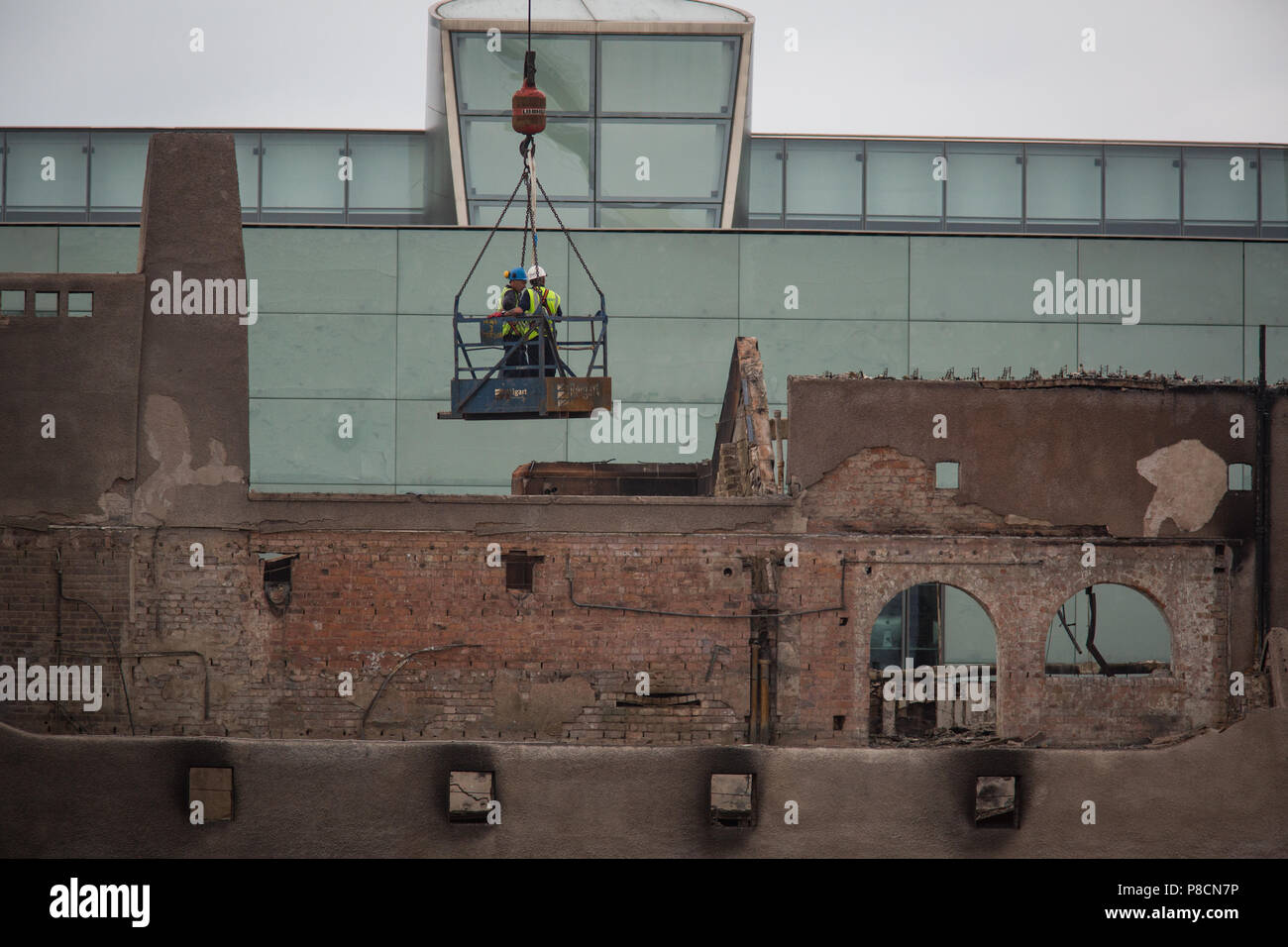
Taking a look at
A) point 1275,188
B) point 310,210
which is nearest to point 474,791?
point 310,210

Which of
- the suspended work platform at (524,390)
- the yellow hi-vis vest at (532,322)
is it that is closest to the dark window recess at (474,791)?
the suspended work platform at (524,390)

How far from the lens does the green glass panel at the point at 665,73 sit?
80.7 feet

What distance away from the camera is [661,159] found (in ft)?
81.8

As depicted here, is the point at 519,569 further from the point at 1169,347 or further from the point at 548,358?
the point at 1169,347

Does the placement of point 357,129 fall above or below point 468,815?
above

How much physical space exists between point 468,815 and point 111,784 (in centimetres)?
368

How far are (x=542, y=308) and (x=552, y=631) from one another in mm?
3671

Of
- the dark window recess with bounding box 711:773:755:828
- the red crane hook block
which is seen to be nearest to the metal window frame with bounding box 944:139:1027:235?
the red crane hook block

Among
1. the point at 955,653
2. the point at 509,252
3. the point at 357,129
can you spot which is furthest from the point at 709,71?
the point at 955,653

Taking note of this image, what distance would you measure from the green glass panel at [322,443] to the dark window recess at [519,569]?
10.3 metres

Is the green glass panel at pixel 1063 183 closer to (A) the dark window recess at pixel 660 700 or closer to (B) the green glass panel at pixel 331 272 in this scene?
(B) the green glass panel at pixel 331 272

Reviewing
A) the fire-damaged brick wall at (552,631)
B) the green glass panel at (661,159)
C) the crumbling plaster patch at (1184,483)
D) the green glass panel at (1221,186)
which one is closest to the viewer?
the fire-damaged brick wall at (552,631)

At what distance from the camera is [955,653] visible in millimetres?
24875

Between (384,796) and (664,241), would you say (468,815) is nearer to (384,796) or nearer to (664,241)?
(384,796)
